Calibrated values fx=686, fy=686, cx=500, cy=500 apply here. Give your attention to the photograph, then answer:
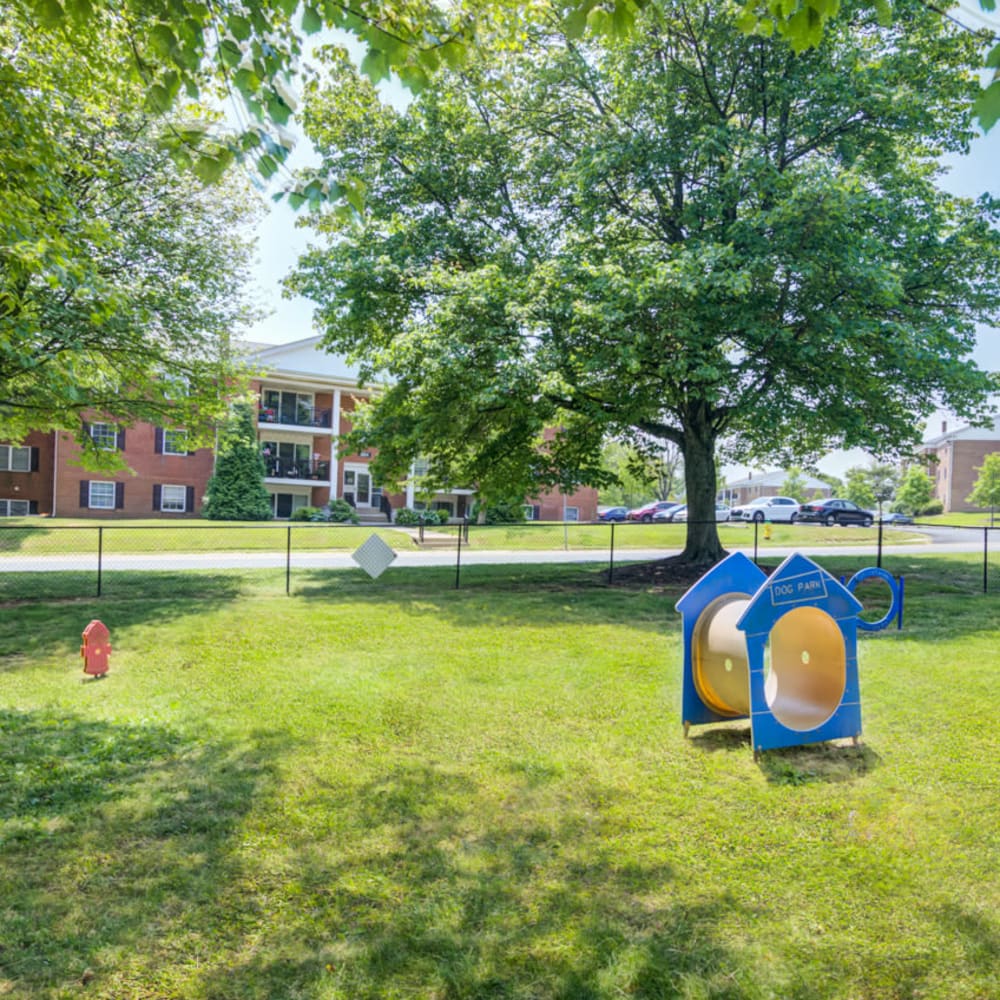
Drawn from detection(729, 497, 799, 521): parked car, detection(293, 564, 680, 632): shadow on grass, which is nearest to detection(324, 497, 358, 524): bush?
detection(293, 564, 680, 632): shadow on grass

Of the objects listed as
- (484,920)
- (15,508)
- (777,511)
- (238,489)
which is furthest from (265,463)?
(484,920)

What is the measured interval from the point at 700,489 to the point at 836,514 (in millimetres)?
27333

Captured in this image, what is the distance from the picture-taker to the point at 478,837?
382cm

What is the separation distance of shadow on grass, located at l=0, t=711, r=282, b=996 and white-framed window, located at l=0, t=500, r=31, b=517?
33801 mm

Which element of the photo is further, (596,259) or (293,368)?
(293,368)

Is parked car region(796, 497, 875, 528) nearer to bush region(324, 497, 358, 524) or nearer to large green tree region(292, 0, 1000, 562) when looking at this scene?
large green tree region(292, 0, 1000, 562)

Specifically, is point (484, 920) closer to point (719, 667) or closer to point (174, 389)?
point (719, 667)

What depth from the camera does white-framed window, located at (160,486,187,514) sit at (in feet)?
118

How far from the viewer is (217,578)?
1519 cm

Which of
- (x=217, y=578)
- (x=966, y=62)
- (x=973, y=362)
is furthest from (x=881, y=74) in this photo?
(x=217, y=578)

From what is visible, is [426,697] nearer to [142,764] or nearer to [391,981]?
[142,764]

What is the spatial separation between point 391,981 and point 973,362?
15.1 metres

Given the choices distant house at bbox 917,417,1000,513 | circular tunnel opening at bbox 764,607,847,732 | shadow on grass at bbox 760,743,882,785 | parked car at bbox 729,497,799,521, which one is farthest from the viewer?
distant house at bbox 917,417,1000,513

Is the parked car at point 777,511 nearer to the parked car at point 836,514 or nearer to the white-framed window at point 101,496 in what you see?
the parked car at point 836,514
